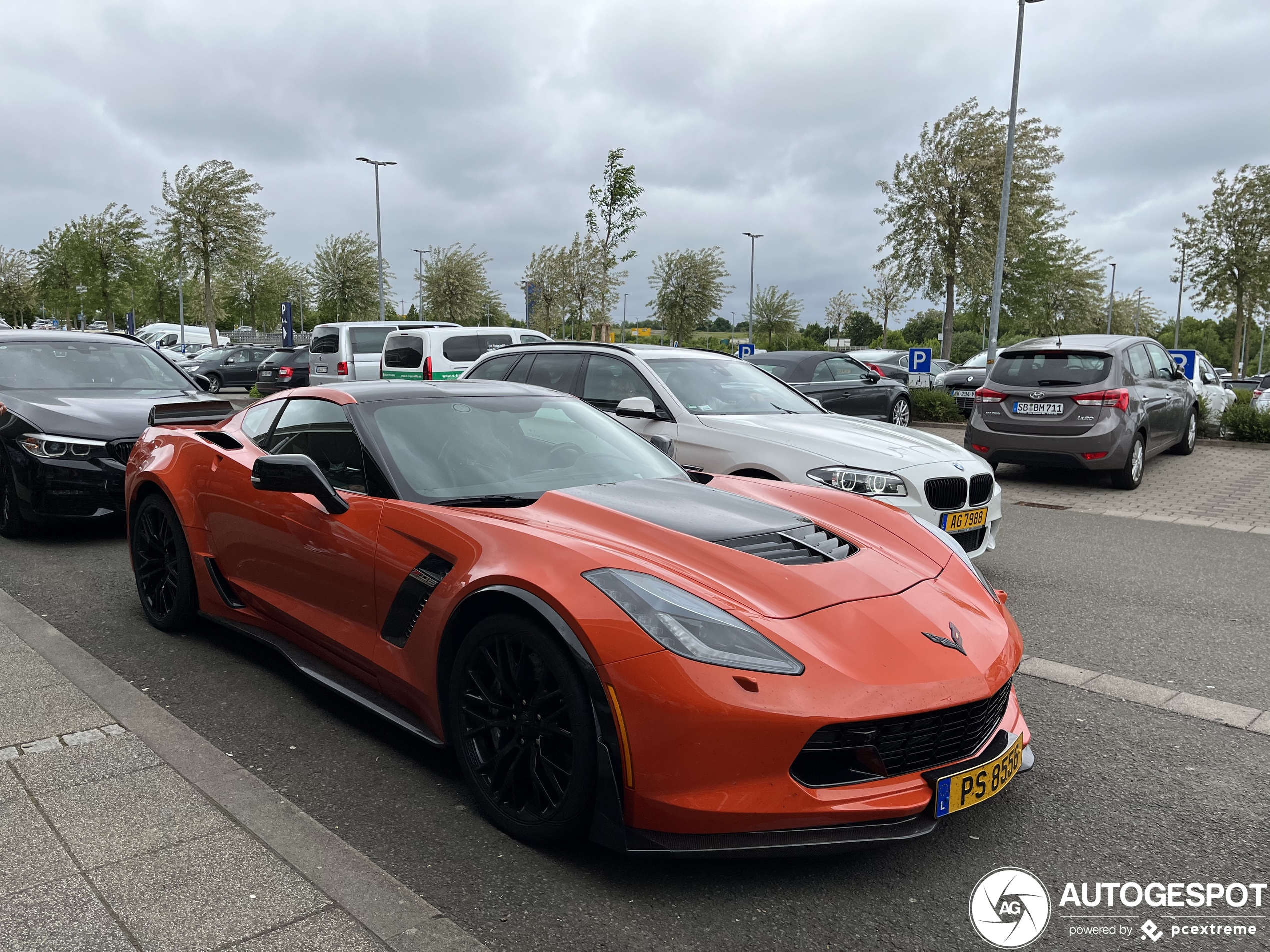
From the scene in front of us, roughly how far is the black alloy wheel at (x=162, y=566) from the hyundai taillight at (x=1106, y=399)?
28.8 ft

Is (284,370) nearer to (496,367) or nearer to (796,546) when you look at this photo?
(496,367)

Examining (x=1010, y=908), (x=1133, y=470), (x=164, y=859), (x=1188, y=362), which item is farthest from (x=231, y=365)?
(x=1010, y=908)

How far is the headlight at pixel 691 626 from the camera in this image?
240cm

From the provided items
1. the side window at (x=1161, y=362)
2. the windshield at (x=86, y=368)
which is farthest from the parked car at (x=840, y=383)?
the windshield at (x=86, y=368)

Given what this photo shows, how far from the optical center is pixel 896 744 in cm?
245

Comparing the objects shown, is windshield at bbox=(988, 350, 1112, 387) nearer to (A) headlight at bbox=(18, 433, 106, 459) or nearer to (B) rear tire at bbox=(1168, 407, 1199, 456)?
(B) rear tire at bbox=(1168, 407, 1199, 456)

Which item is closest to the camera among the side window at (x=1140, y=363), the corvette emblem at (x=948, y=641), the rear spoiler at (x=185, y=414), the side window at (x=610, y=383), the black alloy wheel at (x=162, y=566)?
the corvette emblem at (x=948, y=641)

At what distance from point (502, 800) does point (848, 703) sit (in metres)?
1.09

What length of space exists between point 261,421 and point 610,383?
130 inches

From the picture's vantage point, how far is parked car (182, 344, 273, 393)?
29.3 meters

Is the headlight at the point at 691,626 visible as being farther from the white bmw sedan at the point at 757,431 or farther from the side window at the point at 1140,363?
the side window at the point at 1140,363

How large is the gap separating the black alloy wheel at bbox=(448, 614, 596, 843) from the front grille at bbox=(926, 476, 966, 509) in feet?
11.9

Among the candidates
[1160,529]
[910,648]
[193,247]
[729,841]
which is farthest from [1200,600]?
[193,247]

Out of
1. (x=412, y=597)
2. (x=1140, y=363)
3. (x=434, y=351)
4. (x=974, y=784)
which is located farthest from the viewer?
(x=434, y=351)
